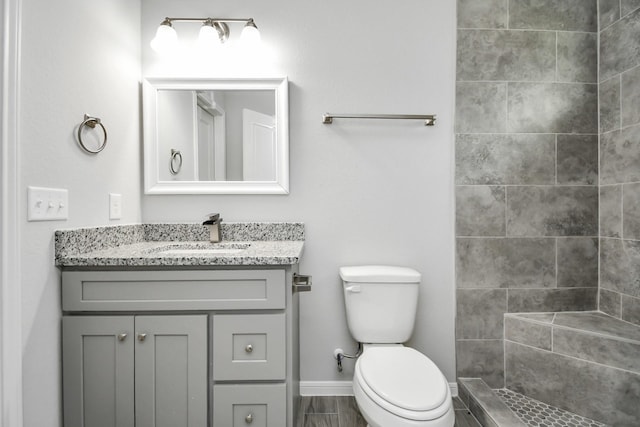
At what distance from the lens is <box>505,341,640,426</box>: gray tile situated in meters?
1.36

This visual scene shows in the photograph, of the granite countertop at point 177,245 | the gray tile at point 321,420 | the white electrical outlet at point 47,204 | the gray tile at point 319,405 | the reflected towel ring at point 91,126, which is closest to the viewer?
the white electrical outlet at point 47,204

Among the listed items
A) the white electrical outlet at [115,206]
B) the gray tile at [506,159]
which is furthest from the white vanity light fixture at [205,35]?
the gray tile at [506,159]

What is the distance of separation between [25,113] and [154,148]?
0.69 m

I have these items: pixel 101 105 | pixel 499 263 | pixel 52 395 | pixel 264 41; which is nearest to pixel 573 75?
pixel 499 263

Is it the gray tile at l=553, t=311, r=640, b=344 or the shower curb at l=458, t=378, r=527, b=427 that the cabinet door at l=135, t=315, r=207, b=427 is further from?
the gray tile at l=553, t=311, r=640, b=344

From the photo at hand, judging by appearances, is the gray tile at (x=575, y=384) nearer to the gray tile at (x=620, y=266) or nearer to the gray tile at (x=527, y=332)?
the gray tile at (x=527, y=332)

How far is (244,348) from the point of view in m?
1.16

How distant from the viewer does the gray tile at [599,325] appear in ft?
4.67

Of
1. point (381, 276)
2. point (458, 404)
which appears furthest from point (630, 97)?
point (458, 404)

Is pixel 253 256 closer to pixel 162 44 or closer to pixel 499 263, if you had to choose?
pixel 162 44

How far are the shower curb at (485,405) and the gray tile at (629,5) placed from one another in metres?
2.02

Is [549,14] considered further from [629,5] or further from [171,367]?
[171,367]

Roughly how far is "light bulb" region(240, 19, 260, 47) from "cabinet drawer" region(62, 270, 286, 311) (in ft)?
3.76

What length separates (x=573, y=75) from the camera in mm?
1692
